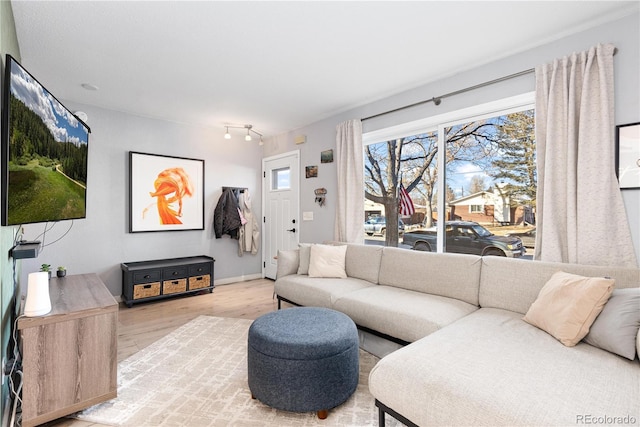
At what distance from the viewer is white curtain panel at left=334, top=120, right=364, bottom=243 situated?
3.59 m

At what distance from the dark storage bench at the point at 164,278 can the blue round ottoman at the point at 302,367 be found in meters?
2.60

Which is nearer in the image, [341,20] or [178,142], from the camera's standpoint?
[341,20]

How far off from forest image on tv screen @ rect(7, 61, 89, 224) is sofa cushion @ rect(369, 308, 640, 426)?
203 cm

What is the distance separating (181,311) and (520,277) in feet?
11.5

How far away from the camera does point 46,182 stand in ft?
5.92

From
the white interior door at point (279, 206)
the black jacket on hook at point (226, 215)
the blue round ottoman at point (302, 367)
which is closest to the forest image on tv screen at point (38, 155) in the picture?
the blue round ottoman at point (302, 367)

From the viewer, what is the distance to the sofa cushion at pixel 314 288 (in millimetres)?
2701

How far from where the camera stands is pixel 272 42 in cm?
229

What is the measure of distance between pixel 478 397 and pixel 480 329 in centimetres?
68

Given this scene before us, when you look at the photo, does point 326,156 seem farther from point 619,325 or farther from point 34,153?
point 619,325

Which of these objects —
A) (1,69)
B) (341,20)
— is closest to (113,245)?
(1,69)

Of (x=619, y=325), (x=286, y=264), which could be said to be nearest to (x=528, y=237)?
(x=619, y=325)

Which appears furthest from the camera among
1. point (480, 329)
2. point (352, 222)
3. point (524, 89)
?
point (352, 222)

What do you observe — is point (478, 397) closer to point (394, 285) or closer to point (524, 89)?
point (394, 285)
